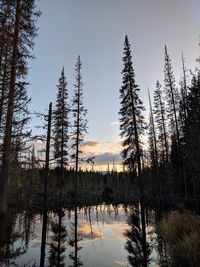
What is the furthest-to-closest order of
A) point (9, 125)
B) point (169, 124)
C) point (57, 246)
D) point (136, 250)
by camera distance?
point (169, 124) < point (9, 125) < point (57, 246) < point (136, 250)

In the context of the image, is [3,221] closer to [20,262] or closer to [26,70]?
[20,262]

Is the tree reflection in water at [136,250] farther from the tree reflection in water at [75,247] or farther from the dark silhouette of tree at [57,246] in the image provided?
the dark silhouette of tree at [57,246]

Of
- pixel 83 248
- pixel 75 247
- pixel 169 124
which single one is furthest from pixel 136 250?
pixel 169 124

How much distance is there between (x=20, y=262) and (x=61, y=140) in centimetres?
2513

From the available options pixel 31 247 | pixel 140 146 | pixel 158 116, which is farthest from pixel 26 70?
pixel 158 116

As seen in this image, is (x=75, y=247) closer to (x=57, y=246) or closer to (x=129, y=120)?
(x=57, y=246)

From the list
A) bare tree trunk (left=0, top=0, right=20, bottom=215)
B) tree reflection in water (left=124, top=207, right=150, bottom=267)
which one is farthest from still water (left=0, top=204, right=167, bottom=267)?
bare tree trunk (left=0, top=0, right=20, bottom=215)

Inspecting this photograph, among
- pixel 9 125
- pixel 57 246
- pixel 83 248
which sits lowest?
pixel 83 248

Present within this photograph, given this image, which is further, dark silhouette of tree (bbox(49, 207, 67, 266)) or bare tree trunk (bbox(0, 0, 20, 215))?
bare tree trunk (bbox(0, 0, 20, 215))

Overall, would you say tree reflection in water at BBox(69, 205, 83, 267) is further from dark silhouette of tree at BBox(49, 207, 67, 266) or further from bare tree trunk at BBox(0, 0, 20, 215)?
bare tree trunk at BBox(0, 0, 20, 215)

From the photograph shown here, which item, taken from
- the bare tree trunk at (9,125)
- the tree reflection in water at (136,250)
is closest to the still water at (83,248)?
the tree reflection in water at (136,250)

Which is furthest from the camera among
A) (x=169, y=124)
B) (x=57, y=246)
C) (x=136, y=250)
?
(x=169, y=124)

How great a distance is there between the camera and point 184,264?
7.27 meters

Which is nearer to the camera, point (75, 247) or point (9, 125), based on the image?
point (75, 247)
